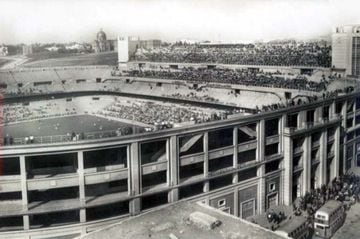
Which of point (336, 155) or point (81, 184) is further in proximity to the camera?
point (336, 155)

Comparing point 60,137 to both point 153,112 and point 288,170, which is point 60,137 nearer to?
point 288,170

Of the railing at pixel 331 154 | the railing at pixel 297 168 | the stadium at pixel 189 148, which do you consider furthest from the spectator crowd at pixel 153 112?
the railing at pixel 331 154

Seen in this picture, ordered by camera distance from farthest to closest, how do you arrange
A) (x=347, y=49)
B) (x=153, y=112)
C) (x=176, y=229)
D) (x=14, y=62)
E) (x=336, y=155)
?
(x=14, y=62) → (x=153, y=112) → (x=347, y=49) → (x=336, y=155) → (x=176, y=229)

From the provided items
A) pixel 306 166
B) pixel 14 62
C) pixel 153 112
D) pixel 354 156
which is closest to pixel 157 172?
pixel 306 166

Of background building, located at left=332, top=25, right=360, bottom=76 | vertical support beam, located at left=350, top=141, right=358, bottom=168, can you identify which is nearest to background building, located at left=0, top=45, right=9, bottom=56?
background building, located at left=332, top=25, right=360, bottom=76

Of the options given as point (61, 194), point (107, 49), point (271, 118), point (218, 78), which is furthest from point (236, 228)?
point (107, 49)

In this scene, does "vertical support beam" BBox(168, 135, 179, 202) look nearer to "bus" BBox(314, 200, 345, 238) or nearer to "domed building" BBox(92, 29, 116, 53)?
"bus" BBox(314, 200, 345, 238)

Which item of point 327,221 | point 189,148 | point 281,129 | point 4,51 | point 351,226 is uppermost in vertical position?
point 4,51

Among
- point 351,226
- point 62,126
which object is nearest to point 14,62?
point 62,126

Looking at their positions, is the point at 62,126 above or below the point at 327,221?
above

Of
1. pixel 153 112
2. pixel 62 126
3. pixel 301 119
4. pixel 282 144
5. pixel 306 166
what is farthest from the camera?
pixel 153 112
